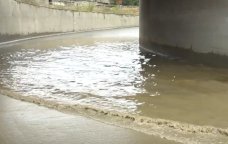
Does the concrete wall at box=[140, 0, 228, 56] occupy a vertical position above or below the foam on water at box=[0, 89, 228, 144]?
above

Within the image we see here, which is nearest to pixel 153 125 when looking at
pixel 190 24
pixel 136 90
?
pixel 136 90

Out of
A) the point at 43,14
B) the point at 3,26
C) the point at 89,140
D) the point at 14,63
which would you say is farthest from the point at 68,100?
the point at 43,14

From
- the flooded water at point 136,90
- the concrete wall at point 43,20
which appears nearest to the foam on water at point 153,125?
the flooded water at point 136,90

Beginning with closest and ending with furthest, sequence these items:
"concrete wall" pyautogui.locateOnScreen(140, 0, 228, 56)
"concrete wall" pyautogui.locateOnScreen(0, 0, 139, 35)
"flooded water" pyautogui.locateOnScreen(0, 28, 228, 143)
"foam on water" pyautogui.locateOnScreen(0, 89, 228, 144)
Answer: "foam on water" pyautogui.locateOnScreen(0, 89, 228, 144) → "flooded water" pyautogui.locateOnScreen(0, 28, 228, 143) → "concrete wall" pyautogui.locateOnScreen(140, 0, 228, 56) → "concrete wall" pyautogui.locateOnScreen(0, 0, 139, 35)

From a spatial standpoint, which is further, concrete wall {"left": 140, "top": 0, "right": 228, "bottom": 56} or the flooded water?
concrete wall {"left": 140, "top": 0, "right": 228, "bottom": 56}

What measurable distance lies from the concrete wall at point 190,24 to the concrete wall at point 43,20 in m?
9.46

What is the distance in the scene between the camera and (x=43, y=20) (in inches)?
1325

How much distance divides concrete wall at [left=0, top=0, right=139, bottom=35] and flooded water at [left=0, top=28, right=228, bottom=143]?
7.94m

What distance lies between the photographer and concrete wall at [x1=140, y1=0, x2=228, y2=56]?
15.6 metres

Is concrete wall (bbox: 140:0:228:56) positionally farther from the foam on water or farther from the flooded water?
the foam on water

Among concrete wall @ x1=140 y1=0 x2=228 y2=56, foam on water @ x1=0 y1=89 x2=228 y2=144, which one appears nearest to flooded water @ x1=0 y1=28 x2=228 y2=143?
foam on water @ x1=0 y1=89 x2=228 y2=144

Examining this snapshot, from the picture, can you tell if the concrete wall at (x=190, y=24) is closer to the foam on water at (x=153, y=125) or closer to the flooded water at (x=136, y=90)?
the flooded water at (x=136, y=90)

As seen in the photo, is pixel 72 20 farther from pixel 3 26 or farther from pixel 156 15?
pixel 156 15

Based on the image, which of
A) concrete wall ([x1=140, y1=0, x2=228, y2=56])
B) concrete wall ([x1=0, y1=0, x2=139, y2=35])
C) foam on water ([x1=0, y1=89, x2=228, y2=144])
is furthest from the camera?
concrete wall ([x1=0, y1=0, x2=139, y2=35])
